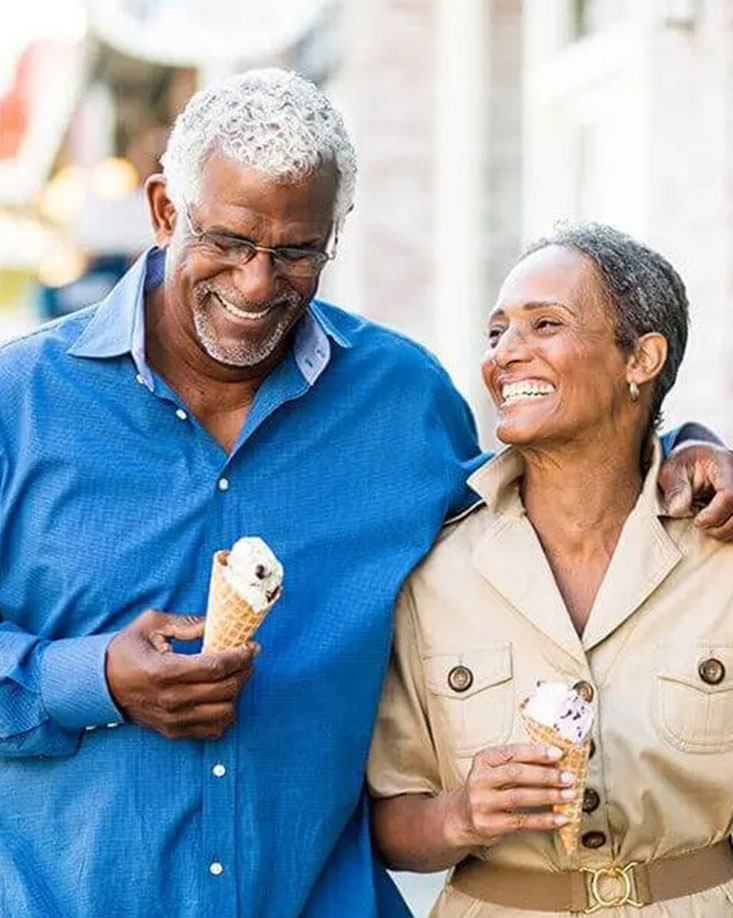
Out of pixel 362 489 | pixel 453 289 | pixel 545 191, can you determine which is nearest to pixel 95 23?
pixel 453 289

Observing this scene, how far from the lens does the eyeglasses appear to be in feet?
11.7

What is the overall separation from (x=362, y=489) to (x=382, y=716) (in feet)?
1.39

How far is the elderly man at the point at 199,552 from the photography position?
3.56 metres

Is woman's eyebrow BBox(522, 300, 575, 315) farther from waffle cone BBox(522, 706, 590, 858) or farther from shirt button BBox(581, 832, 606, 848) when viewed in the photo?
shirt button BBox(581, 832, 606, 848)

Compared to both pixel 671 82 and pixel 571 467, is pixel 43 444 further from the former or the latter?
pixel 671 82

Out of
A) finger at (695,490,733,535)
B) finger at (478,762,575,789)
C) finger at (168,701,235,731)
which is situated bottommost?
finger at (478,762,575,789)

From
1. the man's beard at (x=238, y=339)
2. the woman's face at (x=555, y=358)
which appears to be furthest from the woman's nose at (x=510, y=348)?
the man's beard at (x=238, y=339)

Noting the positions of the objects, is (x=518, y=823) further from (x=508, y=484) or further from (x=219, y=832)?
(x=508, y=484)

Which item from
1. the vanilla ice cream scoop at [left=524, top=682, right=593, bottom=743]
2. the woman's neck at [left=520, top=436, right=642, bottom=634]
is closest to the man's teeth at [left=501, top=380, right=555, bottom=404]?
the woman's neck at [left=520, top=436, right=642, bottom=634]

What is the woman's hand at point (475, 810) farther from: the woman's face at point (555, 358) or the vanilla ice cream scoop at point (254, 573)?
the woman's face at point (555, 358)

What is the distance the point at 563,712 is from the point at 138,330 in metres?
1.02

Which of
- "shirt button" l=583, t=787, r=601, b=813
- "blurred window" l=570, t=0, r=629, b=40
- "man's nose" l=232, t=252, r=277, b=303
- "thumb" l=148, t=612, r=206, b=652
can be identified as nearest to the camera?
"thumb" l=148, t=612, r=206, b=652

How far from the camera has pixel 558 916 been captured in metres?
3.75

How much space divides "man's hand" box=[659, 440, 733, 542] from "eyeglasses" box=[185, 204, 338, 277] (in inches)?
31.3
